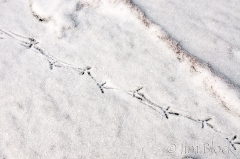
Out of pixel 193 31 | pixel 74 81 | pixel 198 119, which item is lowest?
pixel 74 81

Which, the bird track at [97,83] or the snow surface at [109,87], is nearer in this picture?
the snow surface at [109,87]

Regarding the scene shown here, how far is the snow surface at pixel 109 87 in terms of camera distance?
2.29 m

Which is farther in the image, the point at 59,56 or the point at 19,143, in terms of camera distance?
the point at 59,56

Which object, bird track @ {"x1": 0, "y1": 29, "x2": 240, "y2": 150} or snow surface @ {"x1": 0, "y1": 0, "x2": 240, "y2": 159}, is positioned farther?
bird track @ {"x1": 0, "y1": 29, "x2": 240, "y2": 150}

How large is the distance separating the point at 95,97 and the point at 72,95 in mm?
244

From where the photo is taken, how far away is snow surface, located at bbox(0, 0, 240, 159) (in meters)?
2.29

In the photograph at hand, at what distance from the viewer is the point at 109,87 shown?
266 centimetres

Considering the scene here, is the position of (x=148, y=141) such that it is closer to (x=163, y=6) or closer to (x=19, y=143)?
(x=19, y=143)

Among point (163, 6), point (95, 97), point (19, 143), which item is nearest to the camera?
point (19, 143)

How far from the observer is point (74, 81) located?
270 cm

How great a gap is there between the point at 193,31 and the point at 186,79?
701mm

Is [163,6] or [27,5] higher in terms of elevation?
[163,6]

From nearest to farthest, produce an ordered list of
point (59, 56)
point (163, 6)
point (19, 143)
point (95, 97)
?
point (19, 143) → point (95, 97) → point (59, 56) → point (163, 6)

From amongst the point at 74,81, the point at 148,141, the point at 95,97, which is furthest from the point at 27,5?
the point at 148,141
